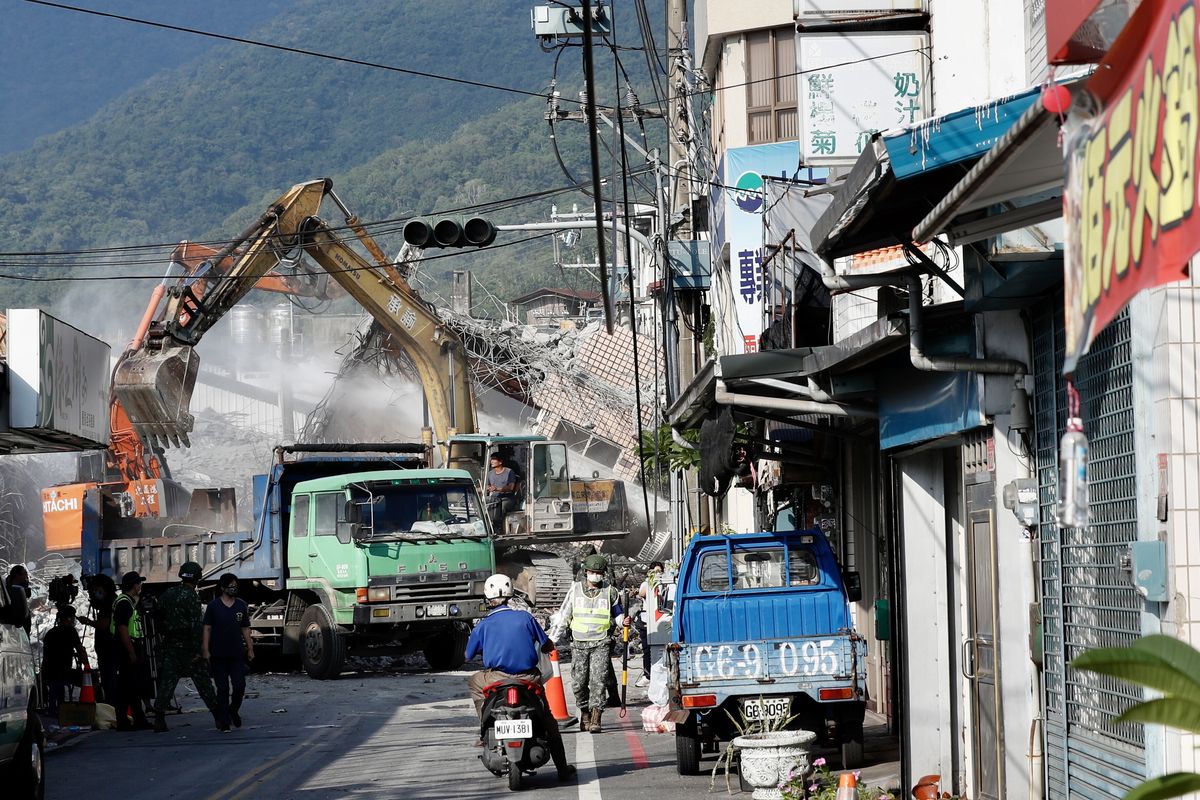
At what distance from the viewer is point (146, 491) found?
109ft

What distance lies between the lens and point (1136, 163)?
11.4 feet

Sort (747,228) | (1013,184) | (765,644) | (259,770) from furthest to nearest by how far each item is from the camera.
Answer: (747,228)
(259,770)
(765,644)
(1013,184)

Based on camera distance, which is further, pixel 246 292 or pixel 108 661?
pixel 246 292

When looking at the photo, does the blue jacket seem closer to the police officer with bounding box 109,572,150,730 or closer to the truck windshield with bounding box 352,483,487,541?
the police officer with bounding box 109,572,150,730

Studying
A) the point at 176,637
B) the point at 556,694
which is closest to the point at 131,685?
the point at 176,637

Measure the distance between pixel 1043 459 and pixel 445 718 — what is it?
10717 mm

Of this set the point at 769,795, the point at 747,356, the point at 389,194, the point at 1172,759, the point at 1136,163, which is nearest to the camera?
the point at 1136,163

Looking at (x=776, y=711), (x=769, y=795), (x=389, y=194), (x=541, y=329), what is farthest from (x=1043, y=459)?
(x=389, y=194)

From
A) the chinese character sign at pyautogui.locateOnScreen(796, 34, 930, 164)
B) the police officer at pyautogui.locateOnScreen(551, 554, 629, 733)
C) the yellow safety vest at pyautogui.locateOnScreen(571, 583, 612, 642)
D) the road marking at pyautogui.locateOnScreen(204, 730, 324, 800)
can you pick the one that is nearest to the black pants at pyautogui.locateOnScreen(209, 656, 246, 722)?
the road marking at pyautogui.locateOnScreen(204, 730, 324, 800)

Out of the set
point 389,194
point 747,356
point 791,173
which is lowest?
point 747,356

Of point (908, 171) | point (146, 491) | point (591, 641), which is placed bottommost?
point (591, 641)

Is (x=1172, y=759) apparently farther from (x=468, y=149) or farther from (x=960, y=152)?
(x=468, y=149)

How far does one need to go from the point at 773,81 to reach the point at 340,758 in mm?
13400

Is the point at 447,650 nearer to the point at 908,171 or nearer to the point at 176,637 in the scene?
the point at 176,637
